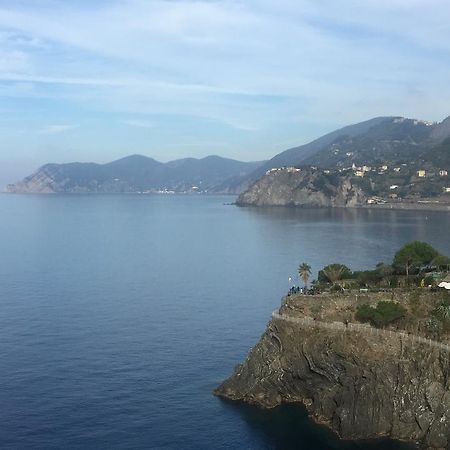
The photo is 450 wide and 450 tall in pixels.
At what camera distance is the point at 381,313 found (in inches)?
2260

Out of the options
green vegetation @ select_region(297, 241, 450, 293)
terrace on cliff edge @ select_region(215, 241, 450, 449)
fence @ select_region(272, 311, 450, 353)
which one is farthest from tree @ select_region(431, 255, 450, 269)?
fence @ select_region(272, 311, 450, 353)

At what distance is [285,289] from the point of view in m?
107

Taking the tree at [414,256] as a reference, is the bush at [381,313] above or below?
below

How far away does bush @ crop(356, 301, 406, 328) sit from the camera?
5716 cm

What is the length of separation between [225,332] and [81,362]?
746 inches

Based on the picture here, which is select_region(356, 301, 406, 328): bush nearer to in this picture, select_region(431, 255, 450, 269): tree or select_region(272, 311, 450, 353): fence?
select_region(272, 311, 450, 353): fence

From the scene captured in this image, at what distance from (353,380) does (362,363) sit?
5.34 ft

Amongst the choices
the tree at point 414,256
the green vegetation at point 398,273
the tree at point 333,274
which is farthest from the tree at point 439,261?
the tree at point 333,274

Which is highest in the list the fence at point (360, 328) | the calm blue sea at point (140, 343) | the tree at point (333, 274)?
the tree at point (333, 274)

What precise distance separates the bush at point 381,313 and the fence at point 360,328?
800 millimetres

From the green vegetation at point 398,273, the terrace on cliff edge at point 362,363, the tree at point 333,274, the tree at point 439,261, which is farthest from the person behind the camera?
the tree at point 439,261

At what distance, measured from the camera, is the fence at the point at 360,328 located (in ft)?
180

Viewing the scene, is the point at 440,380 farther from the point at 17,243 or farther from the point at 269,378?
the point at 17,243

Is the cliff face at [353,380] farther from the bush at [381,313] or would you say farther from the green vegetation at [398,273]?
the green vegetation at [398,273]
